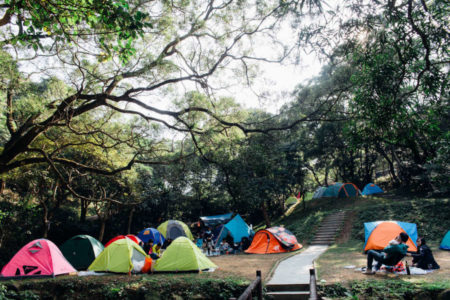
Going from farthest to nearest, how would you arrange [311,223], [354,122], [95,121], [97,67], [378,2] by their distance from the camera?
[311,223], [95,121], [97,67], [354,122], [378,2]

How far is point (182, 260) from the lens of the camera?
8.34 m

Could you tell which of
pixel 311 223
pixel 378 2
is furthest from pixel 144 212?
pixel 378 2

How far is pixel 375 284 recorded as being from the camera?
5.45m

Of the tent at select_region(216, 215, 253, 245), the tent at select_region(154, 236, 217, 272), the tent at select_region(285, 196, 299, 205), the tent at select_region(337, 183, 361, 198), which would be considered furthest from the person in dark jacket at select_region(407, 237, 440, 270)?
the tent at select_region(285, 196, 299, 205)

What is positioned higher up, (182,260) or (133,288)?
(182,260)

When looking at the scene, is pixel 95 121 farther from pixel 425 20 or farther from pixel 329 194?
pixel 329 194

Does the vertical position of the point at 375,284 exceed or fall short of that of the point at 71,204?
it falls short

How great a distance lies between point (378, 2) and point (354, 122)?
2223 mm

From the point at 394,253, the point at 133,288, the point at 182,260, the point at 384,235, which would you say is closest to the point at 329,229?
the point at 384,235

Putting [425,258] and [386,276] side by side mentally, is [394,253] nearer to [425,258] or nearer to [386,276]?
[386,276]

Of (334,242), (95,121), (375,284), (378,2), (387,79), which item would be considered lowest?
(334,242)

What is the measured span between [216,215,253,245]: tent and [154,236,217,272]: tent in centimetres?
574

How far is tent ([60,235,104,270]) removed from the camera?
434 inches

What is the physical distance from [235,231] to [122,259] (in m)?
6.92
